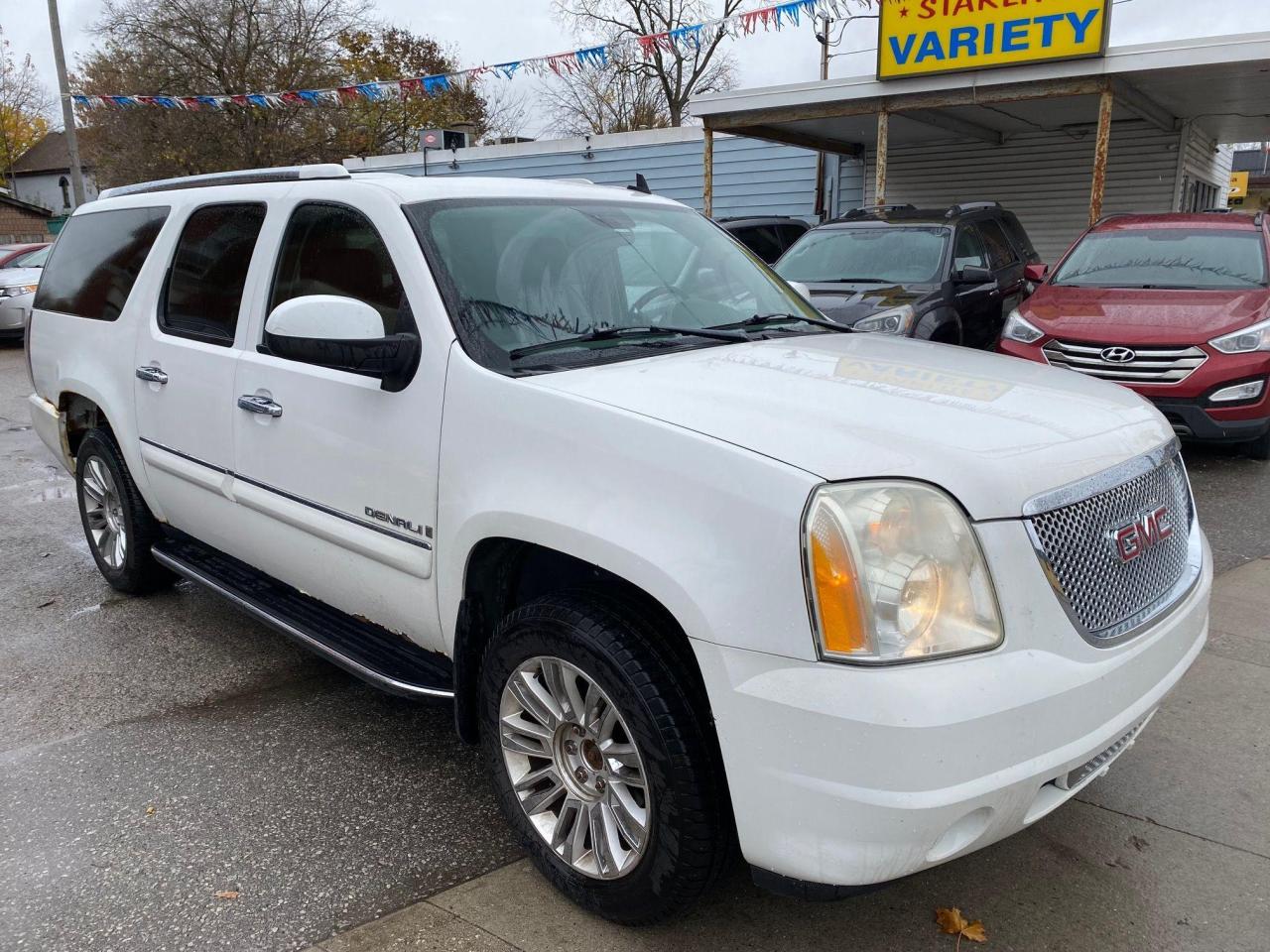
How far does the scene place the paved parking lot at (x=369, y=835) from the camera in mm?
2537

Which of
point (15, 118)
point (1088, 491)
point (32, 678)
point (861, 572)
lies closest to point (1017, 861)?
point (1088, 491)

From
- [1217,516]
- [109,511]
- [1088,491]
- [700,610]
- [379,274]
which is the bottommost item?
[1217,516]

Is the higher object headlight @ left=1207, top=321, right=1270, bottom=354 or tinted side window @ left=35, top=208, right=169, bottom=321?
tinted side window @ left=35, top=208, right=169, bottom=321

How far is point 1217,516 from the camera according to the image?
6070 mm

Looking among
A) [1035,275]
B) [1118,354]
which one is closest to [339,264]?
[1118,354]

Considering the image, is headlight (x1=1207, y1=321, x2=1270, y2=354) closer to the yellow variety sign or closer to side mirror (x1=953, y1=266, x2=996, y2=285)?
side mirror (x1=953, y1=266, x2=996, y2=285)

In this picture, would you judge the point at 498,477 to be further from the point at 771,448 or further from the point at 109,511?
the point at 109,511

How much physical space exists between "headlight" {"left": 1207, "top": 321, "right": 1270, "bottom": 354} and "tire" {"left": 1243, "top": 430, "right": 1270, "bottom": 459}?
83cm

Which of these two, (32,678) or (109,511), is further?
(109,511)

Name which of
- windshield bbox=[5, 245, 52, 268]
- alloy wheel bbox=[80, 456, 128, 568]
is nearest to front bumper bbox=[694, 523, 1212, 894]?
alloy wheel bbox=[80, 456, 128, 568]

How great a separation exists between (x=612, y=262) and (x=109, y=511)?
3020 mm

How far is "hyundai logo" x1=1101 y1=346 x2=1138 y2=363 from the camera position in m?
6.97

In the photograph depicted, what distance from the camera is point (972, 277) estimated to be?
843cm

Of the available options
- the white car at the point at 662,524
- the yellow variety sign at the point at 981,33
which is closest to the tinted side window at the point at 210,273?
the white car at the point at 662,524
